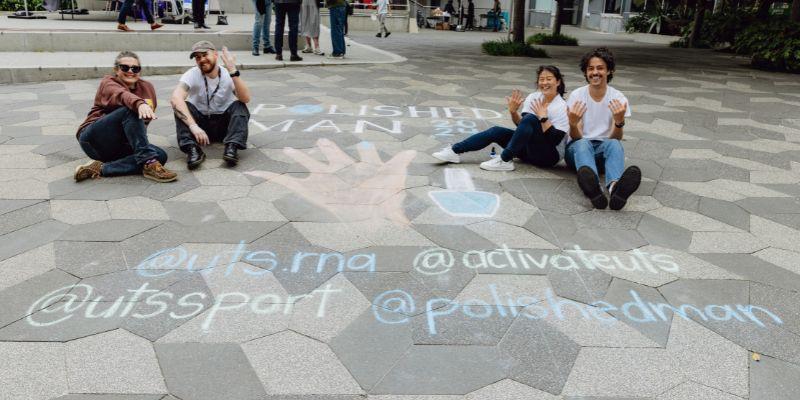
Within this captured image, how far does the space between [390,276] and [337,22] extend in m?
8.17

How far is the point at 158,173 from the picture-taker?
159 inches

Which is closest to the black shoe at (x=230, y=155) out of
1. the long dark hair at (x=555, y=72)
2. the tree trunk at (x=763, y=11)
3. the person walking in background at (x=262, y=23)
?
the long dark hair at (x=555, y=72)

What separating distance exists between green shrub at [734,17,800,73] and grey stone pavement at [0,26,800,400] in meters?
7.01

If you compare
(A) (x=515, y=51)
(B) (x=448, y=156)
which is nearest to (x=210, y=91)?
(B) (x=448, y=156)

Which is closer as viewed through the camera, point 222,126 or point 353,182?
point 353,182

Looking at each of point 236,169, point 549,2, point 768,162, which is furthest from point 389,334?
point 549,2

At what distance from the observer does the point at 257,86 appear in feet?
25.2

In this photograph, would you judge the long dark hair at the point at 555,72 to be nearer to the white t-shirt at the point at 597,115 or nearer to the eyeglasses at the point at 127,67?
the white t-shirt at the point at 597,115

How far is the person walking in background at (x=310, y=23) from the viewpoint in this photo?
998 cm

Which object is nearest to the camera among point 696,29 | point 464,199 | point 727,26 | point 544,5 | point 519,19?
point 464,199

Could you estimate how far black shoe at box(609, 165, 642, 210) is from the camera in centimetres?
366

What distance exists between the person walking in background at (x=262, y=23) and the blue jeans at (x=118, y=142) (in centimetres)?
557

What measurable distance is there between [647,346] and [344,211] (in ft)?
6.31

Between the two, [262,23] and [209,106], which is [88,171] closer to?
[209,106]
